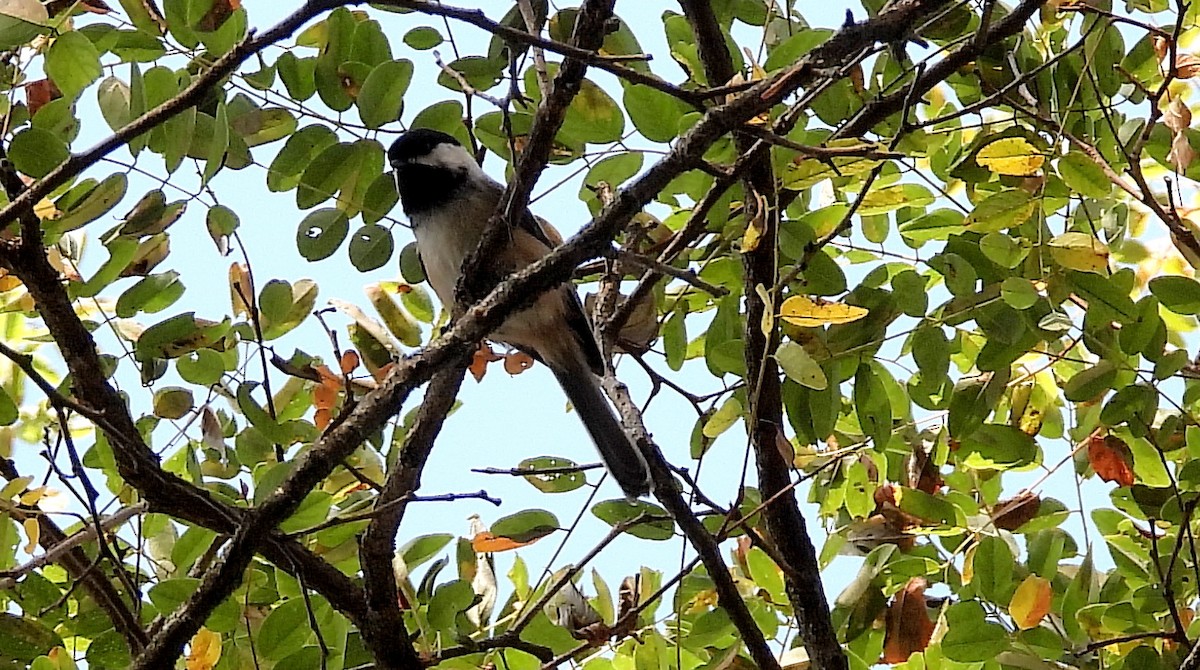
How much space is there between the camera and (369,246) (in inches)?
68.1

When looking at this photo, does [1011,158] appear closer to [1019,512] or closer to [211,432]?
[1019,512]

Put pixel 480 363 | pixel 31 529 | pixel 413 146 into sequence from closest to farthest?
1. pixel 31 529
2. pixel 480 363
3. pixel 413 146

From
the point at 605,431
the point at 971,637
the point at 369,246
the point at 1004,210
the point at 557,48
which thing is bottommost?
the point at 971,637

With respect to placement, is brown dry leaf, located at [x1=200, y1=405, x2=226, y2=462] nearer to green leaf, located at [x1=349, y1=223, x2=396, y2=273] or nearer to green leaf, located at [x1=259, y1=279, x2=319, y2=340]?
green leaf, located at [x1=259, y1=279, x2=319, y2=340]

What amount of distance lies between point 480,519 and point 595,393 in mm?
560

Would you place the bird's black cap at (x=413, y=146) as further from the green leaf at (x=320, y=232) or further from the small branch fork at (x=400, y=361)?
the small branch fork at (x=400, y=361)

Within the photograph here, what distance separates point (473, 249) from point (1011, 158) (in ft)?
3.61

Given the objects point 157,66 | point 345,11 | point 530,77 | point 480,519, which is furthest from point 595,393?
point 157,66

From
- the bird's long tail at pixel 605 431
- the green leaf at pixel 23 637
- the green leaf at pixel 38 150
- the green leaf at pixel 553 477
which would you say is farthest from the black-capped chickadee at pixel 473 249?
the green leaf at pixel 23 637

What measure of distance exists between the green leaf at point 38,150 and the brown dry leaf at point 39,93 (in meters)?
0.24

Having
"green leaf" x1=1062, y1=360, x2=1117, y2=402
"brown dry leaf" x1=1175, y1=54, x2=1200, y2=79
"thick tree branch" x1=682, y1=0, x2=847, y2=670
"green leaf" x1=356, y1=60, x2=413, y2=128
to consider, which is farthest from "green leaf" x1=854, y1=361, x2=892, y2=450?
"green leaf" x1=356, y1=60, x2=413, y2=128

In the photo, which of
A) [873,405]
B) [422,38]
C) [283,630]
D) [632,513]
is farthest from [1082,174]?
[283,630]

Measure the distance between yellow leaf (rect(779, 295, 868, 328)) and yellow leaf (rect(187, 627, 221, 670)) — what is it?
0.79 meters

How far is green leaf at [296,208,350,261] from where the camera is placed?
167cm
